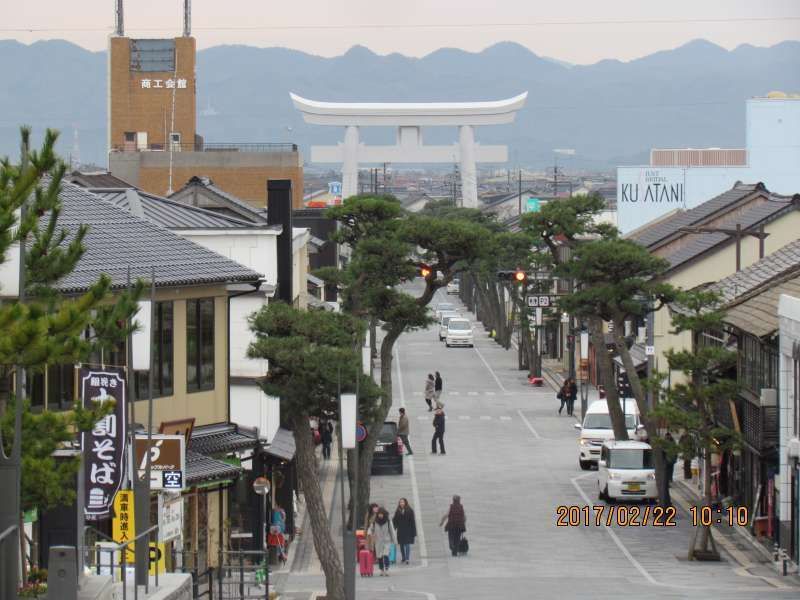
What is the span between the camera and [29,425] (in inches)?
693

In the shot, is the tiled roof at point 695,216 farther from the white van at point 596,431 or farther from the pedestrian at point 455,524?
the pedestrian at point 455,524

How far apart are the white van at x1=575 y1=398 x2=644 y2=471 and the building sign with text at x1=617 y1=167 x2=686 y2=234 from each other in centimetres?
3723

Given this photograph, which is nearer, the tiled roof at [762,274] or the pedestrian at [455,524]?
the pedestrian at [455,524]

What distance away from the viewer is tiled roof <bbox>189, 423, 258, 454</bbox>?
2823 centimetres

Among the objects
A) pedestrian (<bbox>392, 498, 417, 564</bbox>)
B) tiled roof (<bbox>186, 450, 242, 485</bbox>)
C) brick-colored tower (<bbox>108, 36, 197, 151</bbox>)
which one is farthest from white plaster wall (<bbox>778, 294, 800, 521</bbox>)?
brick-colored tower (<bbox>108, 36, 197, 151</bbox>)

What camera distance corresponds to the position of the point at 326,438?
4722 cm

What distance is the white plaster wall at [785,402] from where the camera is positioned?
102ft

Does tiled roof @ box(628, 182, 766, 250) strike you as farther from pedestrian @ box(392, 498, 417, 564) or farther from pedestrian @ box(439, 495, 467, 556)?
pedestrian @ box(392, 498, 417, 564)

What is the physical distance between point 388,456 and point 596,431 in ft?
20.9

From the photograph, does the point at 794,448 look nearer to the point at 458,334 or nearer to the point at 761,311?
the point at 761,311

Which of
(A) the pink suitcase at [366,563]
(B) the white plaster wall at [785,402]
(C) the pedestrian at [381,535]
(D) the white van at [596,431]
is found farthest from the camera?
(D) the white van at [596,431]

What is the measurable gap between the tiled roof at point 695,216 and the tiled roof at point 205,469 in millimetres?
31865

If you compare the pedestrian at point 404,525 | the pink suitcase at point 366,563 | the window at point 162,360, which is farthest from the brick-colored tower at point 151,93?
the window at point 162,360

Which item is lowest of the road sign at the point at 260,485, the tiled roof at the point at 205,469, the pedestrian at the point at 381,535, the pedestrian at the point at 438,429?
the pedestrian at the point at 381,535
